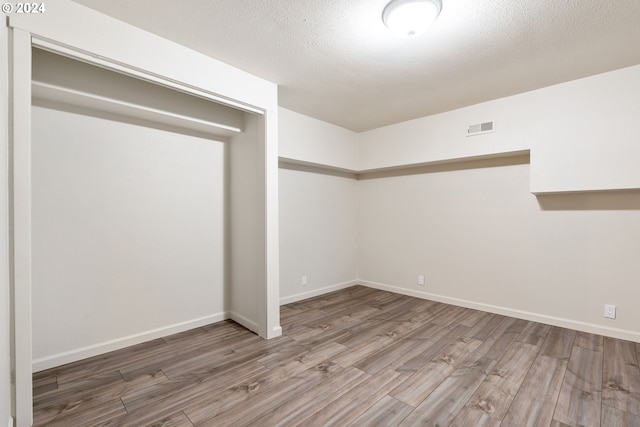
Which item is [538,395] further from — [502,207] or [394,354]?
[502,207]

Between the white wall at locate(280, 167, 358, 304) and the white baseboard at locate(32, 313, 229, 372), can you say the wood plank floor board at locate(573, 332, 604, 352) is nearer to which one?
the white wall at locate(280, 167, 358, 304)

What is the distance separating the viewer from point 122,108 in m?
2.58

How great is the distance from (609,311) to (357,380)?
272cm

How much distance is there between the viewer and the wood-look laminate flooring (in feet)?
5.93

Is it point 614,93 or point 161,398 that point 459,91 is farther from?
point 161,398

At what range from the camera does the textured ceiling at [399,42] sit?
194cm

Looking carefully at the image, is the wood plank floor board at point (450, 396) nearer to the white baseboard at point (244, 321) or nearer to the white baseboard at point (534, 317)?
the white baseboard at point (534, 317)

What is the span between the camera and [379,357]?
2.55 m

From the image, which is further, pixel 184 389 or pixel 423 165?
pixel 423 165

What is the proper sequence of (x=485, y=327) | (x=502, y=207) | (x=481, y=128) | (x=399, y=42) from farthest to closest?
(x=502, y=207) < (x=481, y=128) < (x=485, y=327) < (x=399, y=42)

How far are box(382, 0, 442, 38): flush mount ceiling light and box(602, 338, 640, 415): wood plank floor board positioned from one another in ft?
8.97

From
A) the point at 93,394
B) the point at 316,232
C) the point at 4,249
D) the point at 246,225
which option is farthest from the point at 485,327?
the point at 4,249

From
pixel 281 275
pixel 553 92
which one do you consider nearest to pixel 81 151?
pixel 281 275

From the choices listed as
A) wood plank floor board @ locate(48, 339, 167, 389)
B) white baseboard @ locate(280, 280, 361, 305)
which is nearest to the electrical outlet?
white baseboard @ locate(280, 280, 361, 305)
